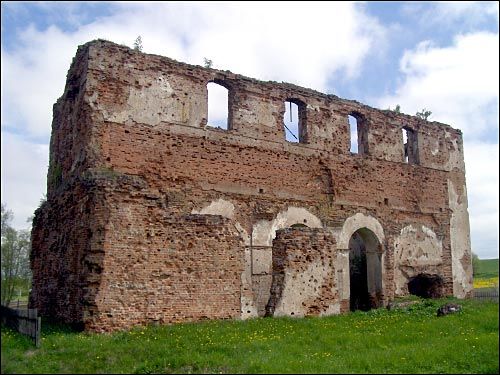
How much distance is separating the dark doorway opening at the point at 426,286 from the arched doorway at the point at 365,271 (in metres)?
1.68

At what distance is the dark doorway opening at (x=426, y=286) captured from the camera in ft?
54.3

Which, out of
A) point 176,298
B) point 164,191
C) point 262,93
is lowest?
point 176,298

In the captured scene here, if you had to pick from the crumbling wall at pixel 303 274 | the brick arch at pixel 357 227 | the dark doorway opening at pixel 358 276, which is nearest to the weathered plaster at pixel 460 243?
A: the dark doorway opening at pixel 358 276

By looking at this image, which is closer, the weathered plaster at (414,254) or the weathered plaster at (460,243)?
the weathered plaster at (414,254)

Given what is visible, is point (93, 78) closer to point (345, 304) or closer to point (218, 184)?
point (218, 184)

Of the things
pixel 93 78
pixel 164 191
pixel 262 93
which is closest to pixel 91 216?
pixel 164 191

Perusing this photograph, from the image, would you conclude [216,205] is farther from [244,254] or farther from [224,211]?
[244,254]

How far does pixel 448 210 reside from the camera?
17.3m

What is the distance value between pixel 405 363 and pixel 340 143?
867cm

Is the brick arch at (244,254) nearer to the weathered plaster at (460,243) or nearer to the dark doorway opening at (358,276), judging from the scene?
the dark doorway opening at (358,276)

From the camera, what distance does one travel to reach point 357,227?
48.7 ft

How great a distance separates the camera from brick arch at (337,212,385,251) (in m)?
14.5

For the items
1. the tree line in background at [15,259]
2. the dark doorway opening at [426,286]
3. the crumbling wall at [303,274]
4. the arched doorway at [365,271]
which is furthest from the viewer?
the tree line in background at [15,259]

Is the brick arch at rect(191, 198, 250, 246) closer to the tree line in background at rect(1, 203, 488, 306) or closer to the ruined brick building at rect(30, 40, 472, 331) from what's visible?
the ruined brick building at rect(30, 40, 472, 331)
